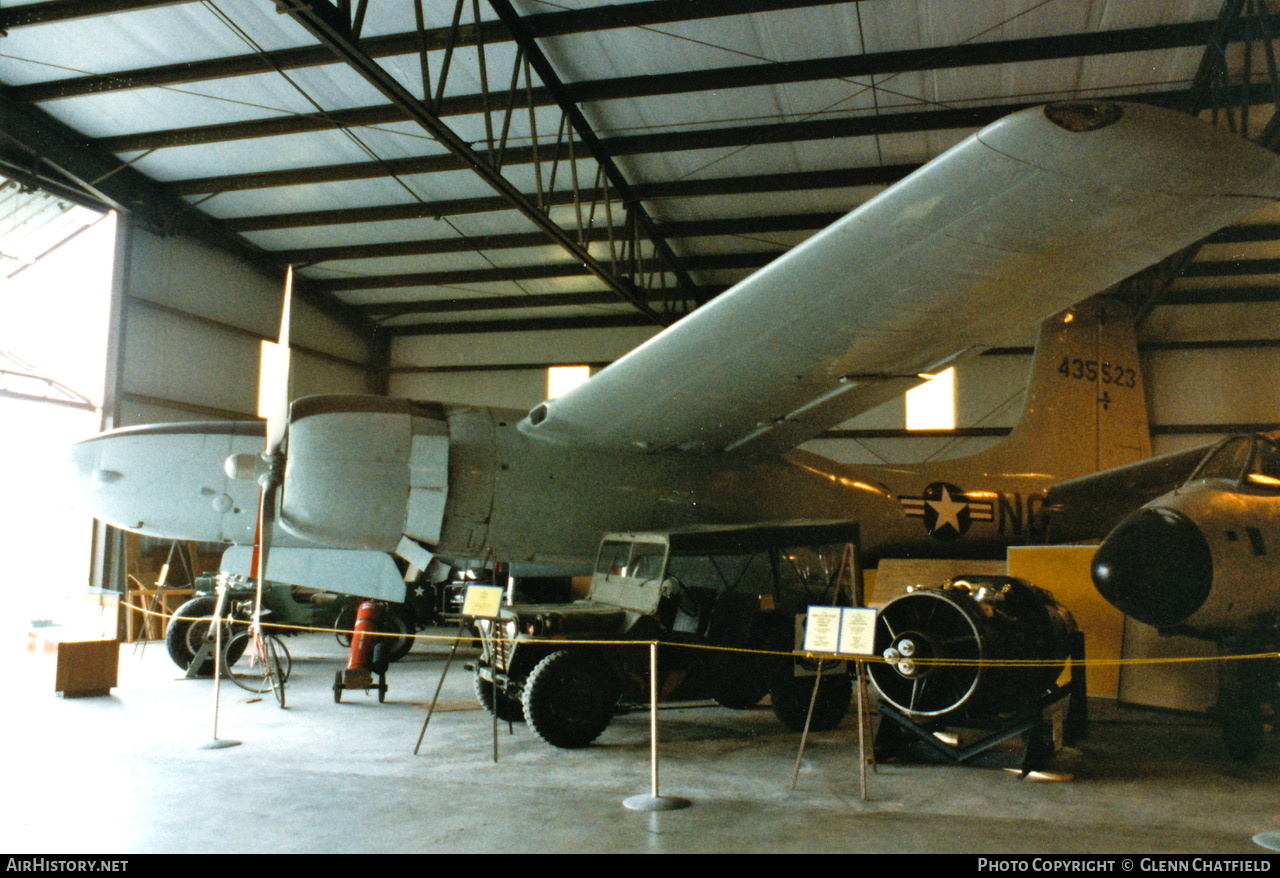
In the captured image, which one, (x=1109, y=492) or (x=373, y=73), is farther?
(x=1109, y=492)

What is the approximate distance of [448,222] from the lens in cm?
1628

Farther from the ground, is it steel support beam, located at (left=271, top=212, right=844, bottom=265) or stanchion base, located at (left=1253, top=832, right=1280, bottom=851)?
steel support beam, located at (left=271, top=212, right=844, bottom=265)

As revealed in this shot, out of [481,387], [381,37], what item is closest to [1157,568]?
[381,37]

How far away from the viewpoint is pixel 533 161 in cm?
1182

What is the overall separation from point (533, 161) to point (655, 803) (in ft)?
30.7

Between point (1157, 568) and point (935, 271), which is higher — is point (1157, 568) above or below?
below

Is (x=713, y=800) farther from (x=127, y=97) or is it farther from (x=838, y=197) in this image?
(x=127, y=97)

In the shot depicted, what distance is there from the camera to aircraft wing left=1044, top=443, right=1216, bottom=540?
8258mm

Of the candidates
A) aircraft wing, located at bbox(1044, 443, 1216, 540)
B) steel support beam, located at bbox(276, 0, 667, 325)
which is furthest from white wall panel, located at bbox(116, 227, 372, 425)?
aircraft wing, located at bbox(1044, 443, 1216, 540)

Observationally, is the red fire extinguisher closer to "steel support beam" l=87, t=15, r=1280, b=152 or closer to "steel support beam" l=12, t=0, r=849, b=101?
"steel support beam" l=87, t=15, r=1280, b=152

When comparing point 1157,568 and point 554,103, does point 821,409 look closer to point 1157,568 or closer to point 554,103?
point 1157,568

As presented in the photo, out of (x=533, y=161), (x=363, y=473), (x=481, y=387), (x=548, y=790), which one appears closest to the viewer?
(x=548, y=790)

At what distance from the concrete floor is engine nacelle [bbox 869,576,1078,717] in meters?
0.48

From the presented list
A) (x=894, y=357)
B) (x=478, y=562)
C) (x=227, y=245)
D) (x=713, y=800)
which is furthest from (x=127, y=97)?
(x=713, y=800)
